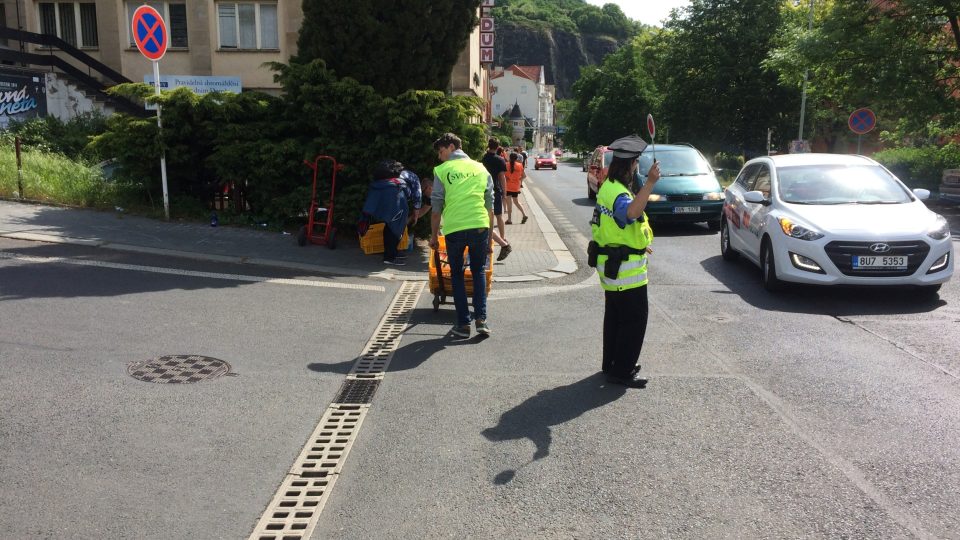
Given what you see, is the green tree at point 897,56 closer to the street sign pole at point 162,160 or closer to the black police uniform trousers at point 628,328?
the street sign pole at point 162,160

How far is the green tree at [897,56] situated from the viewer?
23.0 metres

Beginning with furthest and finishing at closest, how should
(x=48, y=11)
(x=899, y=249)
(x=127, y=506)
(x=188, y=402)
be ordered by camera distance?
(x=48, y=11) < (x=899, y=249) < (x=188, y=402) < (x=127, y=506)

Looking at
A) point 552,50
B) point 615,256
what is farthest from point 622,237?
point 552,50

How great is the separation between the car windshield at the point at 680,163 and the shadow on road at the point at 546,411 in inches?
439

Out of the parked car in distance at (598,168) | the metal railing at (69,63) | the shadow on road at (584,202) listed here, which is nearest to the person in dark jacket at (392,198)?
the parked car in distance at (598,168)

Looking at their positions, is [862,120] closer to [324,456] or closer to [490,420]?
[490,420]

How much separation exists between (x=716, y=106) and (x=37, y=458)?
49.6 metres

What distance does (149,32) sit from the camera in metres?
11.7

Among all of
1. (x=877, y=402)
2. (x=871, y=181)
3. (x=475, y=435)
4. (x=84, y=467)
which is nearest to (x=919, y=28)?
(x=871, y=181)

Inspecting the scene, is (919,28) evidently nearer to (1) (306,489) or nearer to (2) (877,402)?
(2) (877,402)

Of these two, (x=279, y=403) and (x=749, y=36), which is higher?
(x=749, y=36)

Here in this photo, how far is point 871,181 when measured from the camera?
9.86 meters

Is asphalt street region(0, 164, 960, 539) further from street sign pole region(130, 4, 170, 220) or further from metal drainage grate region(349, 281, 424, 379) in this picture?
street sign pole region(130, 4, 170, 220)

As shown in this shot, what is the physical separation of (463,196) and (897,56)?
2116cm
